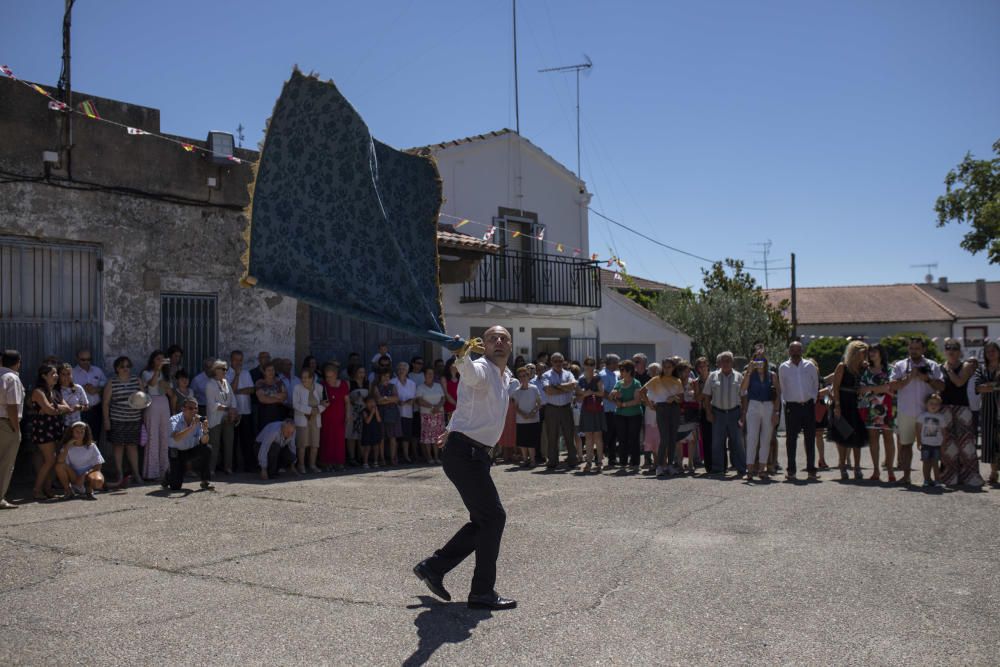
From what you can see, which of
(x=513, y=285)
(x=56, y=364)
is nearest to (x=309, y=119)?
(x=56, y=364)

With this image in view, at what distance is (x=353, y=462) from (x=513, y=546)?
6.80 metres

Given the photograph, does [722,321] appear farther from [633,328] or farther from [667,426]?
[667,426]

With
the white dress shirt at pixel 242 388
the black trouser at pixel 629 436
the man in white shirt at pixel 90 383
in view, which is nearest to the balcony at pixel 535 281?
the black trouser at pixel 629 436

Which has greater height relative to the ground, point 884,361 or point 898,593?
point 884,361

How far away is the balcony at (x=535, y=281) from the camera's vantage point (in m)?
19.9

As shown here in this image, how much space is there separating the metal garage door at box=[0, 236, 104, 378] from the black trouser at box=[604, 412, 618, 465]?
709 centimetres

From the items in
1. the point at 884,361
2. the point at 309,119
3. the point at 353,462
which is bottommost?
the point at 353,462

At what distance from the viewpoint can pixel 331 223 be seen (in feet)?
18.9

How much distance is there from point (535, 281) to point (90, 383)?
40.3 ft

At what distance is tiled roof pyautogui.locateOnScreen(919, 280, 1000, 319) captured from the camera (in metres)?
55.5

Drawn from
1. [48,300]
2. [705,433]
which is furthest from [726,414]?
[48,300]

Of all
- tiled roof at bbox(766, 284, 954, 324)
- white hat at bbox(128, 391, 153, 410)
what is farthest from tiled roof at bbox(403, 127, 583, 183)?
tiled roof at bbox(766, 284, 954, 324)

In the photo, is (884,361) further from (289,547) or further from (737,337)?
(737,337)

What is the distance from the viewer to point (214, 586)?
6023mm
